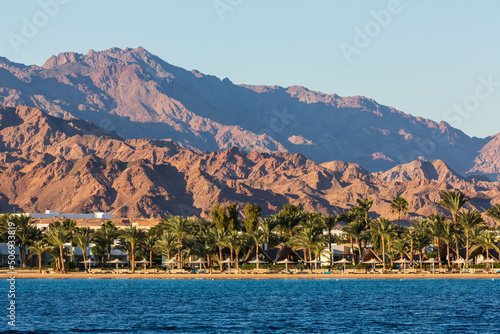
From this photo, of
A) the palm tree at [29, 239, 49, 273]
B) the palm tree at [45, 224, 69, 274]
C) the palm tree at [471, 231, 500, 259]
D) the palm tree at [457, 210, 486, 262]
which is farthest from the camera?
the palm tree at [29, 239, 49, 273]

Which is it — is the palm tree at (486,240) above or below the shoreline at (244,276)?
above

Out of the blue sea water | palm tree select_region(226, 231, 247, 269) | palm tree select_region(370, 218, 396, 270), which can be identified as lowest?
the blue sea water

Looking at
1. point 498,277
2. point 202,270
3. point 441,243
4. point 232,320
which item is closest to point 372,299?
point 232,320

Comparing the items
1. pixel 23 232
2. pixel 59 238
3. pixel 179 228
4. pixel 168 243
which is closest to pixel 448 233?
pixel 179 228

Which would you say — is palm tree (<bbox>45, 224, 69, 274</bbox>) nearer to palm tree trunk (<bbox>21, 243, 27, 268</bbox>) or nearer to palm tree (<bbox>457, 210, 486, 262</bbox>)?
palm tree trunk (<bbox>21, 243, 27, 268</bbox>)

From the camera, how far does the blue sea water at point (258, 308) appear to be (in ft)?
Result: 220

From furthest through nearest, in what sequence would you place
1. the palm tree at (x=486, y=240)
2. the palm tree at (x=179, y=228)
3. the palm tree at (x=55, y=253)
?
the palm tree at (x=179, y=228) < the palm tree at (x=55, y=253) < the palm tree at (x=486, y=240)

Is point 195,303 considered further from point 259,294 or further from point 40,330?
point 40,330

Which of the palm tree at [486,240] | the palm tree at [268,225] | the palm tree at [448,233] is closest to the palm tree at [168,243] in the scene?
the palm tree at [268,225]

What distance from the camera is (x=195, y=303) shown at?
91.8 metres

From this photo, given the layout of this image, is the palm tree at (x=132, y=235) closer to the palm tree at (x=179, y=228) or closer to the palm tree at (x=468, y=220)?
the palm tree at (x=179, y=228)

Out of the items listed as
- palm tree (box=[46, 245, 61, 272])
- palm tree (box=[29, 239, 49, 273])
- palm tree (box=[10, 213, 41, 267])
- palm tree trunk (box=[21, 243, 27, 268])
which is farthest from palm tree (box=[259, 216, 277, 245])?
palm tree trunk (box=[21, 243, 27, 268])

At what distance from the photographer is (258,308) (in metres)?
84.1

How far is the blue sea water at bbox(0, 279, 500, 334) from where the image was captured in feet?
220
